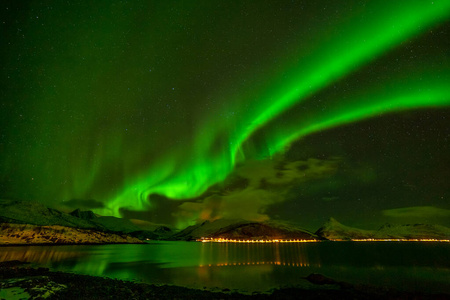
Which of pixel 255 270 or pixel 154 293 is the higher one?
pixel 255 270

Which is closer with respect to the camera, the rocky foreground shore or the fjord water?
the rocky foreground shore

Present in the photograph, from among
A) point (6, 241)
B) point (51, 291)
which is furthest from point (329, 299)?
point (6, 241)

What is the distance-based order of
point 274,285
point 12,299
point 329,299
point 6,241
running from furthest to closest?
point 6,241 → point 274,285 → point 329,299 → point 12,299

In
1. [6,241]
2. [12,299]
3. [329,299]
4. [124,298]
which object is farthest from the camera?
[6,241]

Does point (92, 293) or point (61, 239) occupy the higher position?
point (61, 239)

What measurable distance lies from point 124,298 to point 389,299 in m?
24.0

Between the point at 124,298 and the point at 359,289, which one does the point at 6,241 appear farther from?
the point at 359,289

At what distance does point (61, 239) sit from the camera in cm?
19812

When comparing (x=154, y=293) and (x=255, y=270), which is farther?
(x=255, y=270)

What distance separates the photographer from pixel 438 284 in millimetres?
37312

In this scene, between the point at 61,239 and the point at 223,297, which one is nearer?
the point at 223,297

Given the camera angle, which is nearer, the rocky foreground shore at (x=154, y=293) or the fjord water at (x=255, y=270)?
the rocky foreground shore at (x=154, y=293)

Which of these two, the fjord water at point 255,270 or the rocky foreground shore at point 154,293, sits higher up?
the fjord water at point 255,270

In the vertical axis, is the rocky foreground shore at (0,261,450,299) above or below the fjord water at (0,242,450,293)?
below
